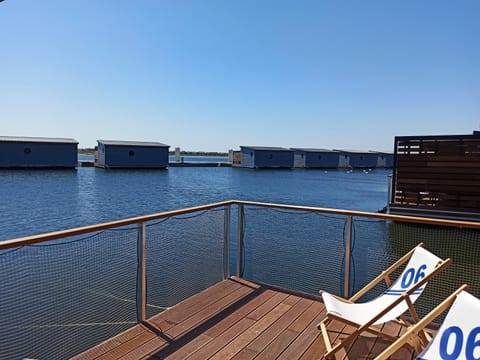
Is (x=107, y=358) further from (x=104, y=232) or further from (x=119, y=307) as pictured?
(x=104, y=232)

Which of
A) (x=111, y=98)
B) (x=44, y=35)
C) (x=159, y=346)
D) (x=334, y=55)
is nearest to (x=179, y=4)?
(x=44, y=35)

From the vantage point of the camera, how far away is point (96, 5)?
6.46m

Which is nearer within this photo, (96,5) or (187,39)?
(96,5)

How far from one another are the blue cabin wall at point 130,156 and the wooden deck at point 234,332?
38.1 metres

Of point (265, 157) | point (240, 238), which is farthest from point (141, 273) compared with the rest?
point (265, 157)

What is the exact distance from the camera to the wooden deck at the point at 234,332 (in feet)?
7.40

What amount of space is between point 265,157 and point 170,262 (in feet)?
157

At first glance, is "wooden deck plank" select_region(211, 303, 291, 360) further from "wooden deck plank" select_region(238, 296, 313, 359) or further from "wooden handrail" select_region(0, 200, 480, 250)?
"wooden handrail" select_region(0, 200, 480, 250)

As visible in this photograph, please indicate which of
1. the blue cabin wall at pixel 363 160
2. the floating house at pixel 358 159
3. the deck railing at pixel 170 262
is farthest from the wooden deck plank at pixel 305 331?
the blue cabin wall at pixel 363 160

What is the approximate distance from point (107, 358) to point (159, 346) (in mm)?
343

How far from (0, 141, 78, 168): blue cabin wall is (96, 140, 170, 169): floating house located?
11.7ft

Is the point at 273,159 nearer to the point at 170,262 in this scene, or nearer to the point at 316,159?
the point at 316,159

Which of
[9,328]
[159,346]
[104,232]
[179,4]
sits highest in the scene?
[179,4]

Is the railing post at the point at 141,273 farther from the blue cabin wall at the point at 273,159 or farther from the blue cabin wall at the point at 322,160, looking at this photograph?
the blue cabin wall at the point at 322,160
